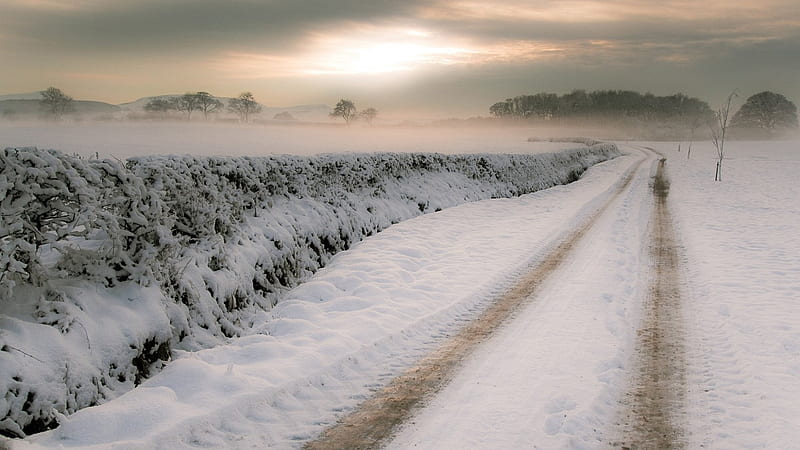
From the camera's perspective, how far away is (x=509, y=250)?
44.7 ft

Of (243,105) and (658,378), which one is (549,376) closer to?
(658,378)

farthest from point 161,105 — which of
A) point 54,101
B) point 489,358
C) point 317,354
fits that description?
point 489,358

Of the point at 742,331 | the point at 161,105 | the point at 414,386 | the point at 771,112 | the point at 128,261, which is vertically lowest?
the point at 414,386

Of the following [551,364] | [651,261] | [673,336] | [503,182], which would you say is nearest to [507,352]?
[551,364]

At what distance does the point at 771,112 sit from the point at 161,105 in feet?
523

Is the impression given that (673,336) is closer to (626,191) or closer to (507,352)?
(507,352)

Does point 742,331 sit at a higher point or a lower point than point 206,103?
lower

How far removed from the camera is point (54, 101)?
62281 mm

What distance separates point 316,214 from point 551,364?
8.17 meters

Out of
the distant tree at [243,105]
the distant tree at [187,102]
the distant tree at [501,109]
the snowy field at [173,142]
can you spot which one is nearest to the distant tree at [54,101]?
the snowy field at [173,142]

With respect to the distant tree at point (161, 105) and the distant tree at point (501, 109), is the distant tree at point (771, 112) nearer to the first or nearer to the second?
the distant tree at point (501, 109)

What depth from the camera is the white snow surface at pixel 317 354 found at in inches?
200

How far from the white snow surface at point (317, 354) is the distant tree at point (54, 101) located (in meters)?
66.9

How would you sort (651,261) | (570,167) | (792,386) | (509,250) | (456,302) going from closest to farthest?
(792,386)
(456,302)
(651,261)
(509,250)
(570,167)
